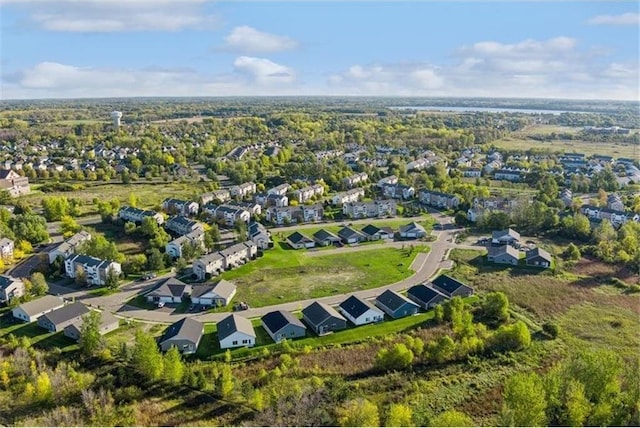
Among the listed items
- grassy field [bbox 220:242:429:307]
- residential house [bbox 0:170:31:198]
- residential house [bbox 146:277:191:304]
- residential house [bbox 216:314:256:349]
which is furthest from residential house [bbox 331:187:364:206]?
residential house [bbox 0:170:31:198]

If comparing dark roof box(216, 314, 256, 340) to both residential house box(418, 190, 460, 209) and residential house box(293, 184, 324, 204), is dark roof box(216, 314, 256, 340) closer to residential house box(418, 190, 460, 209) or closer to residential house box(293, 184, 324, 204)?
residential house box(293, 184, 324, 204)

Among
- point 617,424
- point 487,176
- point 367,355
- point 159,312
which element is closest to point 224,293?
point 159,312

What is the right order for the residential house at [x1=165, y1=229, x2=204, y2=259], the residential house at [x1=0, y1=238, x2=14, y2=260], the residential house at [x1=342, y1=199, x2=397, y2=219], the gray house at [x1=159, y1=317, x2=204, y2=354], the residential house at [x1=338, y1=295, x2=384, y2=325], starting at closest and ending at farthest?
1. the gray house at [x1=159, y1=317, x2=204, y2=354]
2. the residential house at [x1=338, y1=295, x2=384, y2=325]
3. the residential house at [x1=0, y1=238, x2=14, y2=260]
4. the residential house at [x1=165, y1=229, x2=204, y2=259]
5. the residential house at [x1=342, y1=199, x2=397, y2=219]

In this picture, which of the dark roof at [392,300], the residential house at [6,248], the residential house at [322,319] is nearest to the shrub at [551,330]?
the dark roof at [392,300]

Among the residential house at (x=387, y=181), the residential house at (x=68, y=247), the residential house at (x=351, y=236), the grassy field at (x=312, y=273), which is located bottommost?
the grassy field at (x=312, y=273)

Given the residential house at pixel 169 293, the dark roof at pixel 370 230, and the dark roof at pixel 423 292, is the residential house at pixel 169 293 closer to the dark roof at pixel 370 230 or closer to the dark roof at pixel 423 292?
the dark roof at pixel 423 292

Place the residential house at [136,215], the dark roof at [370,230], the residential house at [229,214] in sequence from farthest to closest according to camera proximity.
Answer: the residential house at [229,214]
the residential house at [136,215]
the dark roof at [370,230]
